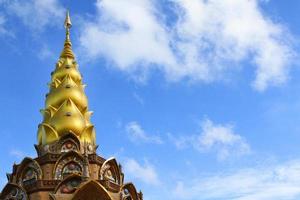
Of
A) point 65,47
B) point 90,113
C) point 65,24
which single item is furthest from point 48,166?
point 65,24

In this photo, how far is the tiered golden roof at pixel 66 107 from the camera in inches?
1142

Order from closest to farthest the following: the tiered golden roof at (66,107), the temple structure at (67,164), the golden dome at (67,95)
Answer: the temple structure at (67,164) → the tiered golden roof at (66,107) → the golden dome at (67,95)

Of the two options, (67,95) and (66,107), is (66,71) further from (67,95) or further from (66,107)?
(66,107)

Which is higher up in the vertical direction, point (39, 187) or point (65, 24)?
point (65, 24)

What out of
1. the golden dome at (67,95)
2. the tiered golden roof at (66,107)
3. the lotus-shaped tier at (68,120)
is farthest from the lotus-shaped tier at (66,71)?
the lotus-shaped tier at (68,120)

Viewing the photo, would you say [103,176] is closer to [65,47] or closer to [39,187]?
[39,187]

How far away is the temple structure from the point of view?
2516cm

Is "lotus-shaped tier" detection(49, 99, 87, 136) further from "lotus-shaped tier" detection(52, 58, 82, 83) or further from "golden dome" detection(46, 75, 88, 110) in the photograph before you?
"lotus-shaped tier" detection(52, 58, 82, 83)

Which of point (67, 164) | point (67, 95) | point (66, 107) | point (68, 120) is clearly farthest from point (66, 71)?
point (67, 164)

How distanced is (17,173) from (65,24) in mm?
12560

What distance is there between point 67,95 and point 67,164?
540cm

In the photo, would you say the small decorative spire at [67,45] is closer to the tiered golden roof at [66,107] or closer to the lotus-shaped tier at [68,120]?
the tiered golden roof at [66,107]

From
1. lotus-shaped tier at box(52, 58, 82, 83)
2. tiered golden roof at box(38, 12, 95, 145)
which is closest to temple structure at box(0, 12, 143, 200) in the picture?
tiered golden roof at box(38, 12, 95, 145)

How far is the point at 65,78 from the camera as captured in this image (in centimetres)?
3183
